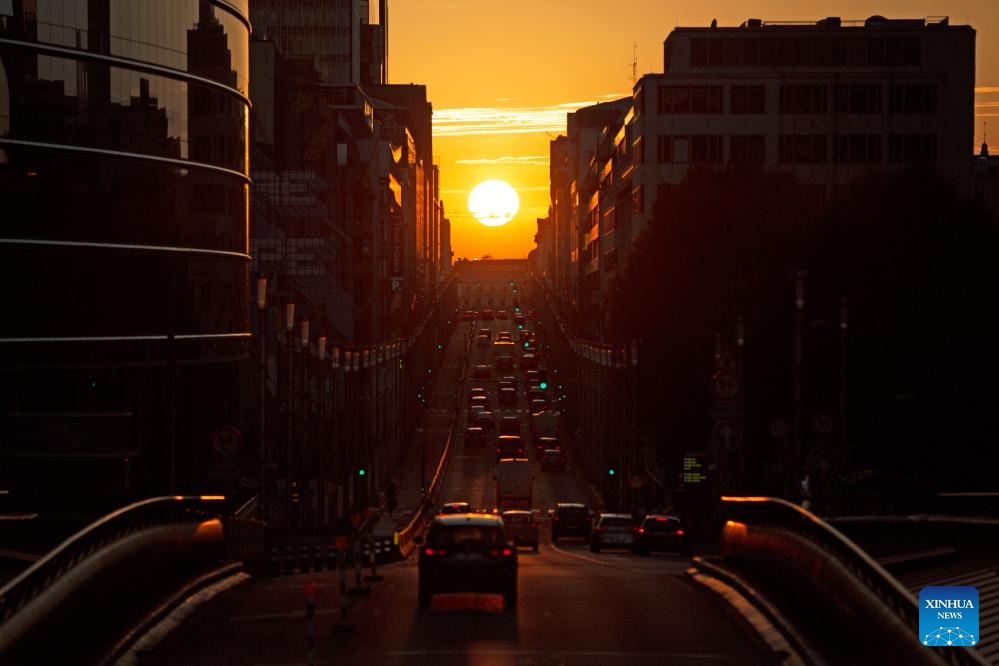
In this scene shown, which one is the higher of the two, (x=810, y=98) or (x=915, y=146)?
(x=810, y=98)

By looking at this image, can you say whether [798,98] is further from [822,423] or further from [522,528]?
[822,423]

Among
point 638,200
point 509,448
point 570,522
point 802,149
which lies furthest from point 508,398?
point 570,522

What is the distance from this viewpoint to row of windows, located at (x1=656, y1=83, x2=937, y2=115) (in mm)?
112125

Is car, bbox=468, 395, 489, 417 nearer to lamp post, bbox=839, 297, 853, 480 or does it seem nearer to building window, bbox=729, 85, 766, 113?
building window, bbox=729, 85, 766, 113

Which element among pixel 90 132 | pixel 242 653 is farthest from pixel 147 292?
pixel 242 653

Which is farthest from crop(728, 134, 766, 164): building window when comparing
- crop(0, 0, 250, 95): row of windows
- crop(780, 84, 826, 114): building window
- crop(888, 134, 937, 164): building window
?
crop(0, 0, 250, 95): row of windows

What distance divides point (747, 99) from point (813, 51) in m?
6.72

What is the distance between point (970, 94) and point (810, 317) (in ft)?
188

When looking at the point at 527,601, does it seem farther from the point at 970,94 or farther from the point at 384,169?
the point at 384,169

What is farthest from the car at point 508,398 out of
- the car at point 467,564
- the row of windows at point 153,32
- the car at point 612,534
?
the car at point 467,564

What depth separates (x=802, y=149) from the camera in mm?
111625

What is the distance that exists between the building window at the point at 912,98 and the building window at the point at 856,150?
9.95 feet

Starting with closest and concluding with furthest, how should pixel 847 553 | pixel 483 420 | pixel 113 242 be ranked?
1. pixel 847 553
2. pixel 113 242
3. pixel 483 420

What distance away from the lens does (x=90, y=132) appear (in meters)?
69.4
